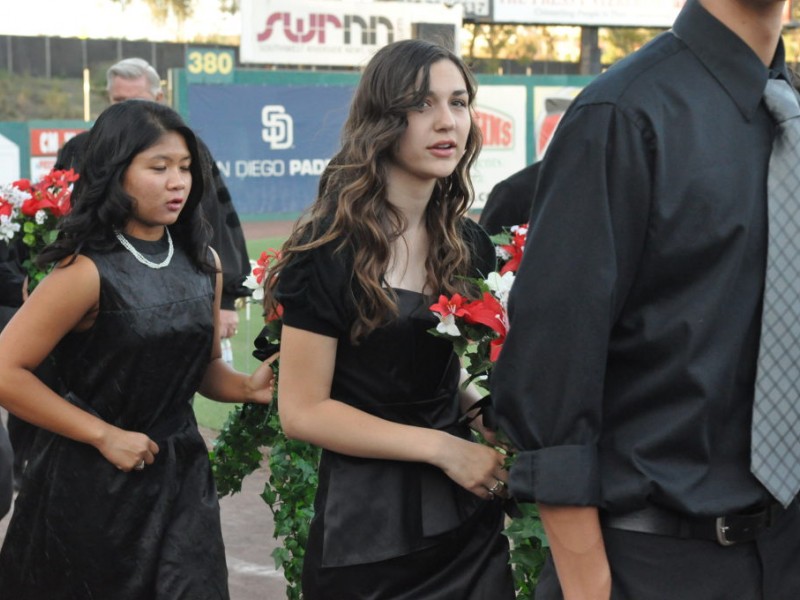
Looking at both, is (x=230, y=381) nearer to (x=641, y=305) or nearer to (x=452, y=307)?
(x=452, y=307)

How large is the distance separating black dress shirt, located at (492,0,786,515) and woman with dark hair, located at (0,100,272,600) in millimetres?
2036

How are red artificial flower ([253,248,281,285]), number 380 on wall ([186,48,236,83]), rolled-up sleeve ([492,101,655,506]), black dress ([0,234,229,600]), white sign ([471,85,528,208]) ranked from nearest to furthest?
rolled-up sleeve ([492,101,655,506]), black dress ([0,234,229,600]), red artificial flower ([253,248,281,285]), white sign ([471,85,528,208]), number 380 on wall ([186,48,236,83])

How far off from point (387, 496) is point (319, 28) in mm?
24699

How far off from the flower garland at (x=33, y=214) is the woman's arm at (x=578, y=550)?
4061 mm

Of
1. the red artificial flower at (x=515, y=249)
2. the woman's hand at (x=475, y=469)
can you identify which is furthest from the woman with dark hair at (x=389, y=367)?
the red artificial flower at (x=515, y=249)

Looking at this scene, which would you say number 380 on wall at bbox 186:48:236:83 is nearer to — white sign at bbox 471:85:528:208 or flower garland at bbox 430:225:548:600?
white sign at bbox 471:85:528:208

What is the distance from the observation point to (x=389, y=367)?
3111mm

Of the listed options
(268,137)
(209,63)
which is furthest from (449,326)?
(209,63)

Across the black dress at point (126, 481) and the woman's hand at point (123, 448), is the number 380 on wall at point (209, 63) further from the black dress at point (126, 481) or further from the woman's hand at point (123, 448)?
the woman's hand at point (123, 448)

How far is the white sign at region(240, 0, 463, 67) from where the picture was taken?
2581 centimetres

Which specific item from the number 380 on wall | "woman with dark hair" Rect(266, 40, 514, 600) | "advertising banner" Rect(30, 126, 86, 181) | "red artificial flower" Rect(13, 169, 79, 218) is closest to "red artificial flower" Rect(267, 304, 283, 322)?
"woman with dark hair" Rect(266, 40, 514, 600)

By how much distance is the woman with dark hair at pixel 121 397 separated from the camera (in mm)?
3822

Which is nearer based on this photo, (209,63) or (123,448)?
(123,448)

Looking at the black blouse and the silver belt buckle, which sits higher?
the silver belt buckle
